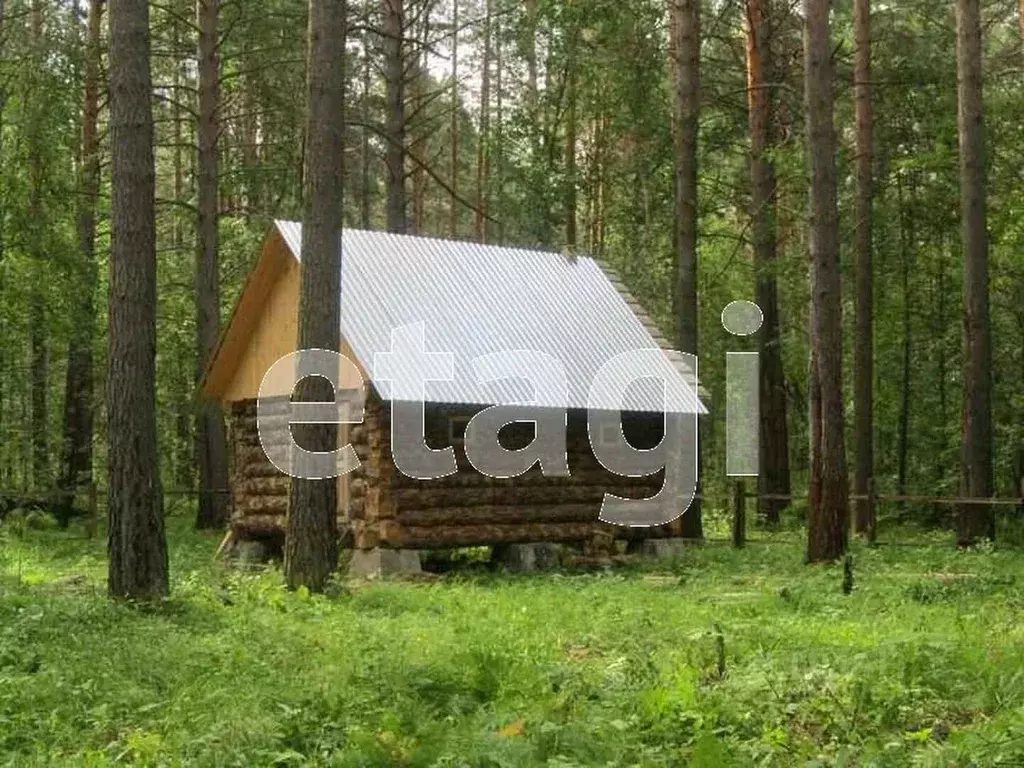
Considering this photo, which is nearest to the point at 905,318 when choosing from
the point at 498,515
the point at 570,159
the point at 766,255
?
the point at 766,255

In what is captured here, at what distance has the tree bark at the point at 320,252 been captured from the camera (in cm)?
1308

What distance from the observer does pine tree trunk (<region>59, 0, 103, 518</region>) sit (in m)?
23.2

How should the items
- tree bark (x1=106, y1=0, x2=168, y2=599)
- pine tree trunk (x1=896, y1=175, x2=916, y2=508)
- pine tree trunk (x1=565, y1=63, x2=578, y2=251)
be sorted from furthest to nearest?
pine tree trunk (x1=565, y1=63, x2=578, y2=251) < pine tree trunk (x1=896, y1=175, x2=916, y2=508) < tree bark (x1=106, y1=0, x2=168, y2=599)

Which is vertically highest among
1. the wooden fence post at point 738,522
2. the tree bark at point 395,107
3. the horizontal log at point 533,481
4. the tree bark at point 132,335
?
the tree bark at point 395,107

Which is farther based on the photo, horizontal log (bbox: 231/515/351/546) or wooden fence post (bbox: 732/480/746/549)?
wooden fence post (bbox: 732/480/746/549)

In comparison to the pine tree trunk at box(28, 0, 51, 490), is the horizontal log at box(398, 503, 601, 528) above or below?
below

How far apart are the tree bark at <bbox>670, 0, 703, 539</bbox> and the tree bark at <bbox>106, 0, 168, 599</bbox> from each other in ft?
36.5

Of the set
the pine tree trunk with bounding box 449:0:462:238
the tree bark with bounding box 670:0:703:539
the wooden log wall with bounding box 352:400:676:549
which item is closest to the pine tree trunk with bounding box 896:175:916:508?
the tree bark with bounding box 670:0:703:539

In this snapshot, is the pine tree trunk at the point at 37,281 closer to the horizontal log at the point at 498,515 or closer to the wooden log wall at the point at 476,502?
the wooden log wall at the point at 476,502

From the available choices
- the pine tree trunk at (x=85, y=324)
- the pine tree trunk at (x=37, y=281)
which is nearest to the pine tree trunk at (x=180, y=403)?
the pine tree trunk at (x=37, y=281)

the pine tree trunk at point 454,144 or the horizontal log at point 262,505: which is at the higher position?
the pine tree trunk at point 454,144

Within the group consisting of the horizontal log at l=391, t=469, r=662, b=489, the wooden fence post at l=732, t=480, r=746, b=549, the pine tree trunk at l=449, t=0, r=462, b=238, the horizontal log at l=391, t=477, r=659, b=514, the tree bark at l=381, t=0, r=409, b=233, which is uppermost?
the pine tree trunk at l=449, t=0, r=462, b=238

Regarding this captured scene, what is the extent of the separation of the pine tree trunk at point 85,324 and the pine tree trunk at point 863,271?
14.4 meters

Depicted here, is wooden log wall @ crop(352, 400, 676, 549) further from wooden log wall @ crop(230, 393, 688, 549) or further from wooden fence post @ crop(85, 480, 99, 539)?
wooden fence post @ crop(85, 480, 99, 539)
